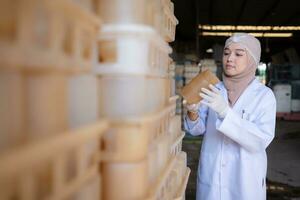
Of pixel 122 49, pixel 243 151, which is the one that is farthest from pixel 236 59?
pixel 122 49

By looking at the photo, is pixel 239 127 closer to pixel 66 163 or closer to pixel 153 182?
pixel 153 182

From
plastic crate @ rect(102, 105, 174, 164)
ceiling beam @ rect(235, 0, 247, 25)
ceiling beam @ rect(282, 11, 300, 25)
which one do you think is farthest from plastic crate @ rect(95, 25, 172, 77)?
ceiling beam @ rect(282, 11, 300, 25)

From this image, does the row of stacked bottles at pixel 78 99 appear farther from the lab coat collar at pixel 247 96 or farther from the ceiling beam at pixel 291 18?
the ceiling beam at pixel 291 18

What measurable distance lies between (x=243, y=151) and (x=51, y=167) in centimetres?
168

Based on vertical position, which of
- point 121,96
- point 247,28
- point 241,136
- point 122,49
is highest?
point 247,28

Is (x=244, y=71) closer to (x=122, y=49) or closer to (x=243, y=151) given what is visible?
(x=243, y=151)

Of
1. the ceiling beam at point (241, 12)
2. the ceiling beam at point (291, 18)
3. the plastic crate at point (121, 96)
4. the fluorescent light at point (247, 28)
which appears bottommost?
the plastic crate at point (121, 96)

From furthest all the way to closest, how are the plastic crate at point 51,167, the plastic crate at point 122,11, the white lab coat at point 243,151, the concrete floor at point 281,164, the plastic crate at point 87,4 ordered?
1. the concrete floor at point 281,164
2. the white lab coat at point 243,151
3. the plastic crate at point 122,11
4. the plastic crate at point 87,4
5. the plastic crate at point 51,167

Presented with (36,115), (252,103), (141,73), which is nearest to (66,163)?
(36,115)

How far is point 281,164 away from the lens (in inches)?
240

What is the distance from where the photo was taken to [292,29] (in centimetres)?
1379

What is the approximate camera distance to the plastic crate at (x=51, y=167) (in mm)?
492

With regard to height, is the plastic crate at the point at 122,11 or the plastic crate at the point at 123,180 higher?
the plastic crate at the point at 122,11

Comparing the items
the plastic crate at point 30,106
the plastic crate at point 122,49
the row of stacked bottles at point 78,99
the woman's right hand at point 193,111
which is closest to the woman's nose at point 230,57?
the woman's right hand at point 193,111
